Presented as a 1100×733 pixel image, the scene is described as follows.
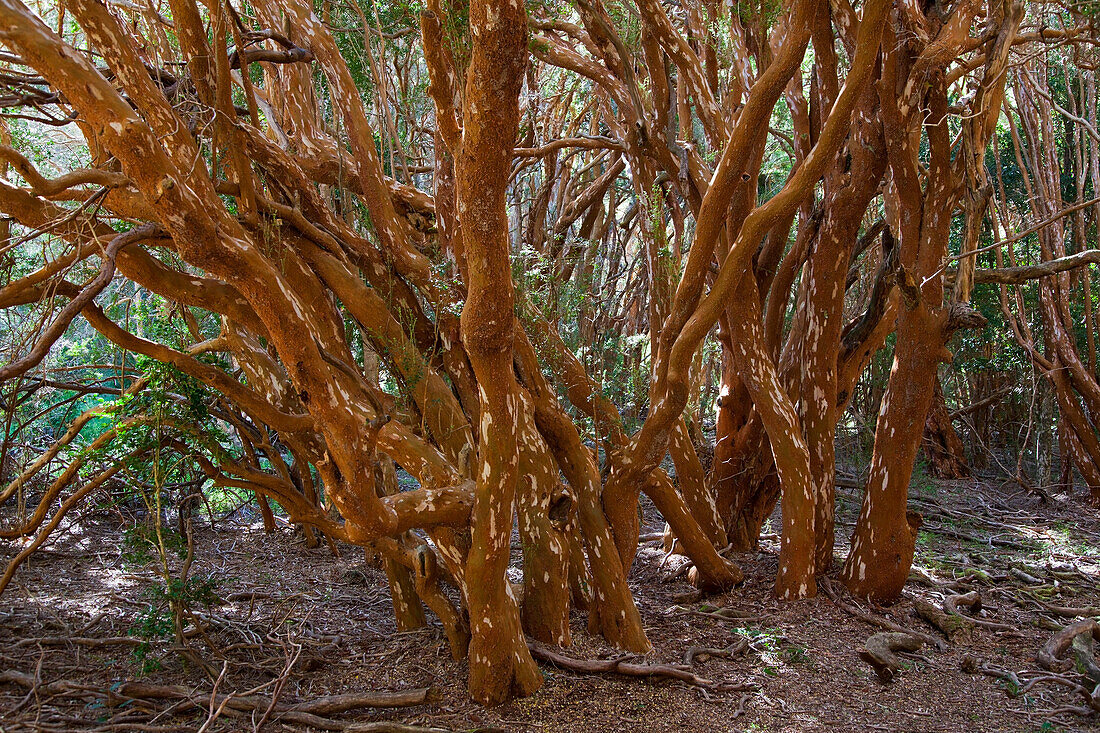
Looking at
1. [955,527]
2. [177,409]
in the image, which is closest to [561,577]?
[177,409]

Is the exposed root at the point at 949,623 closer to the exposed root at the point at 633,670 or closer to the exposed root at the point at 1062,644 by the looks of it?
the exposed root at the point at 1062,644

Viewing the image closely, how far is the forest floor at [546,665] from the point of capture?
3.29 m

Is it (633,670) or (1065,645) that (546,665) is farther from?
(1065,645)

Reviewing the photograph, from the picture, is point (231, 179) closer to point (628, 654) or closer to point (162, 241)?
point (162, 241)

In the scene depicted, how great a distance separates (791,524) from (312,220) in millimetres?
3405

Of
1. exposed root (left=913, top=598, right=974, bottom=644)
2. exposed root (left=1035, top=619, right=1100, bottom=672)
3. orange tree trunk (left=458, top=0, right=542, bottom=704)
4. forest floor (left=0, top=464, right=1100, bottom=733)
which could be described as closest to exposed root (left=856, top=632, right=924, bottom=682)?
forest floor (left=0, top=464, right=1100, bottom=733)

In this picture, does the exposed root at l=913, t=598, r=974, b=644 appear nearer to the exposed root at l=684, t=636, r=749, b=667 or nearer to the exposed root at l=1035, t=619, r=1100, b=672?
the exposed root at l=1035, t=619, r=1100, b=672

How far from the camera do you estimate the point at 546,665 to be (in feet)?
12.5

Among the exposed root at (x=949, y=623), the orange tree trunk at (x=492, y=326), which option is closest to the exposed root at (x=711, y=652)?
the orange tree trunk at (x=492, y=326)

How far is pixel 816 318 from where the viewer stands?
5.07m

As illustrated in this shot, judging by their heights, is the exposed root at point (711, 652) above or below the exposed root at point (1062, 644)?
below

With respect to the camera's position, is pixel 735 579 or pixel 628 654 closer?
pixel 628 654

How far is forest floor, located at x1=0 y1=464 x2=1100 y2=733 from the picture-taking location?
10.8 feet

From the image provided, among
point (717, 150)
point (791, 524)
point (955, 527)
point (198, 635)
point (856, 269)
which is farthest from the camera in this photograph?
point (955, 527)
